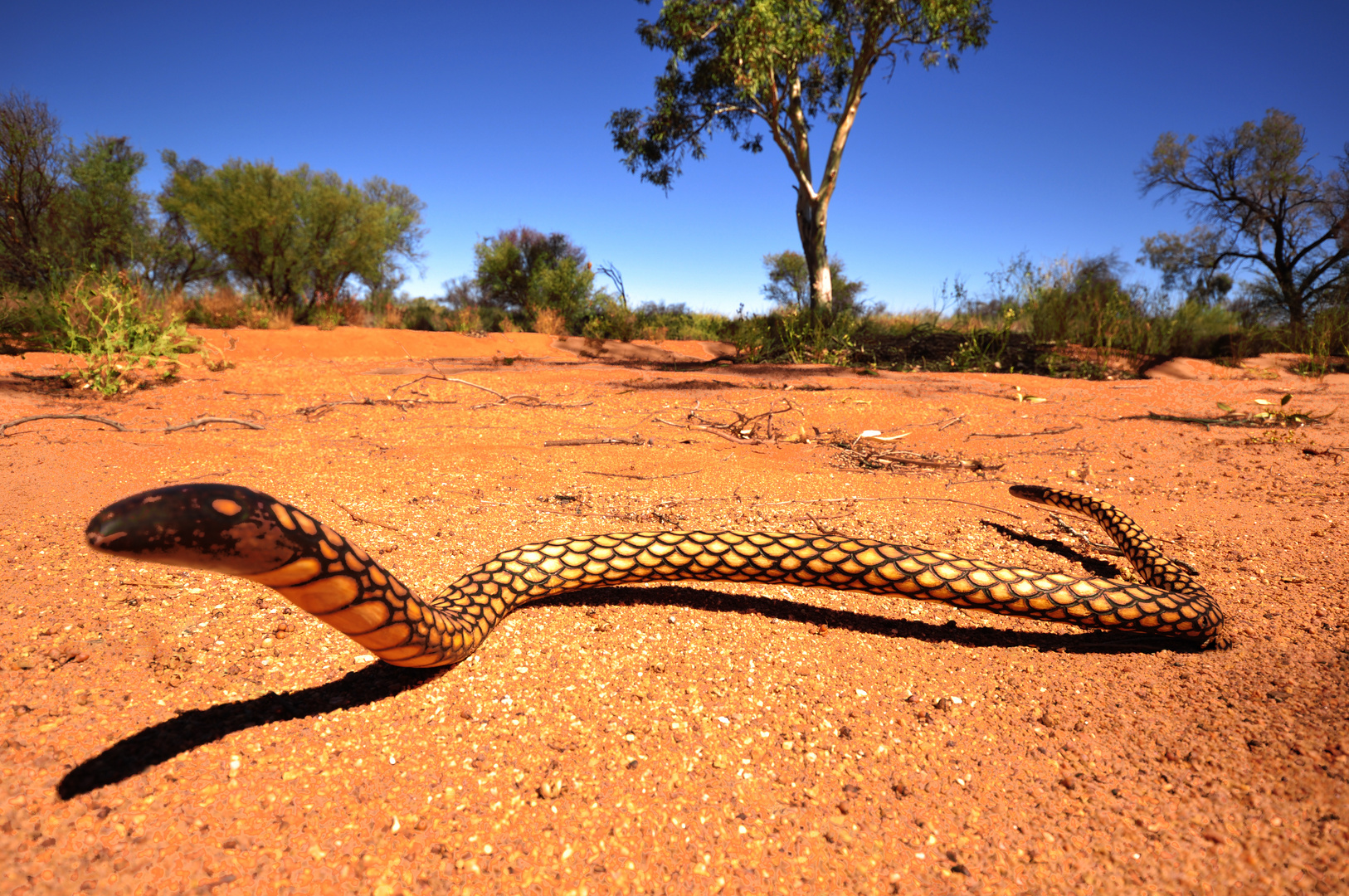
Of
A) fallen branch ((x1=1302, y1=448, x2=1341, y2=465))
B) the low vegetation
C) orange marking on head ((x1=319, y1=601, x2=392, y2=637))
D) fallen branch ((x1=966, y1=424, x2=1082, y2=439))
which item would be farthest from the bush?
fallen branch ((x1=1302, y1=448, x2=1341, y2=465))

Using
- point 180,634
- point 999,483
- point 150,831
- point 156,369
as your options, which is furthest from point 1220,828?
point 156,369

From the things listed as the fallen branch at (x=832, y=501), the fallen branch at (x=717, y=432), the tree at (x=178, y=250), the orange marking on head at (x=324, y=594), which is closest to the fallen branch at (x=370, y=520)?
the fallen branch at (x=832, y=501)

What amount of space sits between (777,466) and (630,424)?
1.54 metres

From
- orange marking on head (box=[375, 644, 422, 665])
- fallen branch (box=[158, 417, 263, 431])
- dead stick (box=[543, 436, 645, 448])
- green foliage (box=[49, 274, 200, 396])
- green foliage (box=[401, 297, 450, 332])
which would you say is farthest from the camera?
green foliage (box=[401, 297, 450, 332])

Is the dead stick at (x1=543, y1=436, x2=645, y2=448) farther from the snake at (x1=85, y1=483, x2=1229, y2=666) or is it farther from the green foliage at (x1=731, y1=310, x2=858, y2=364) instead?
the green foliage at (x1=731, y1=310, x2=858, y2=364)

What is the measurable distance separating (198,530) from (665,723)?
2.95ft

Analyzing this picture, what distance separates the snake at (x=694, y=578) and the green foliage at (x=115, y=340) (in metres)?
5.42

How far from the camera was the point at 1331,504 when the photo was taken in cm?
260

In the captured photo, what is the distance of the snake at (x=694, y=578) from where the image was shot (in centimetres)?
100

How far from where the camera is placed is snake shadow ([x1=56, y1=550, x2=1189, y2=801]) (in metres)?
1.00

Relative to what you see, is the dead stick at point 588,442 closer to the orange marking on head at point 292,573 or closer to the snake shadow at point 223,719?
the snake shadow at point 223,719

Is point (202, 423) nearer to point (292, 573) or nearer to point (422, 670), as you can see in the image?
point (422, 670)

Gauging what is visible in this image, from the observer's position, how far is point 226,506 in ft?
2.79

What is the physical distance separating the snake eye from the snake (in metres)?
0.06
